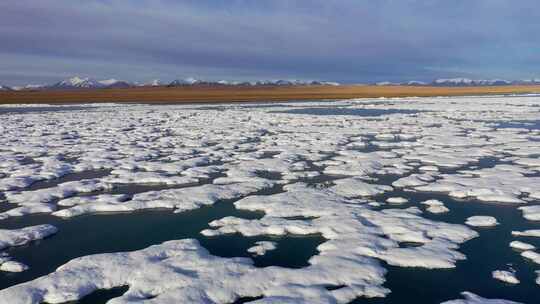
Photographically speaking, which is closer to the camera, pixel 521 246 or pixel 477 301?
pixel 477 301

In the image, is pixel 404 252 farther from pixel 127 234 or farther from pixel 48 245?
pixel 48 245

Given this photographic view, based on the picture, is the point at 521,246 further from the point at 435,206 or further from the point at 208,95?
the point at 208,95

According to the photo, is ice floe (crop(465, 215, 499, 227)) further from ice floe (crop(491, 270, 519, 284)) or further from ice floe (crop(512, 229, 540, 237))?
ice floe (crop(491, 270, 519, 284))

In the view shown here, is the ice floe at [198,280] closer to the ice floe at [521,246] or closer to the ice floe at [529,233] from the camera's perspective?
the ice floe at [521,246]

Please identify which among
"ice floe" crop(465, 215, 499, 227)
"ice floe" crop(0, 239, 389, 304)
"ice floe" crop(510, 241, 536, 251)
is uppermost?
"ice floe" crop(465, 215, 499, 227)

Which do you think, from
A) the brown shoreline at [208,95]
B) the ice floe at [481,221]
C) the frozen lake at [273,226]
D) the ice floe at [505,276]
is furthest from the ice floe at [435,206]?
the brown shoreline at [208,95]

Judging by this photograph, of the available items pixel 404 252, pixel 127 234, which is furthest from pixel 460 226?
pixel 127 234

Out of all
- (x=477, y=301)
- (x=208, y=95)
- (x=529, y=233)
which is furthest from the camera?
(x=208, y=95)

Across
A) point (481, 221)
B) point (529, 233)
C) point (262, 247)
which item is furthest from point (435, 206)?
point (262, 247)

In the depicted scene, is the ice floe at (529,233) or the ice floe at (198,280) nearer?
the ice floe at (198,280)

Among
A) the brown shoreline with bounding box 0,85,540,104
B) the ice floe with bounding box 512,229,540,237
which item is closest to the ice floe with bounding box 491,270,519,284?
the ice floe with bounding box 512,229,540,237
